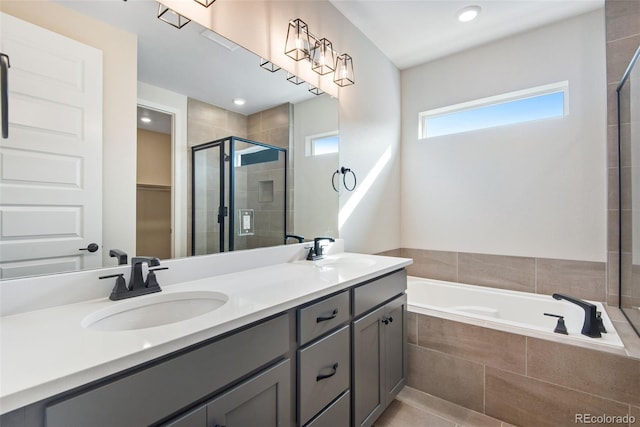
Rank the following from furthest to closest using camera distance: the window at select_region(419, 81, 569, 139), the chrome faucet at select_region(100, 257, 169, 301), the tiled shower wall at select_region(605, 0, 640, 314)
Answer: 1. the window at select_region(419, 81, 569, 139)
2. the tiled shower wall at select_region(605, 0, 640, 314)
3. the chrome faucet at select_region(100, 257, 169, 301)

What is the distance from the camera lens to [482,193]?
269cm

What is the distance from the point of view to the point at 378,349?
1.56m

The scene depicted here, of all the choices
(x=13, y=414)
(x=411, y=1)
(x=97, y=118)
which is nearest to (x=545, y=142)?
(x=411, y=1)

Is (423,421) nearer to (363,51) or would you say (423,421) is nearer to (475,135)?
(475,135)

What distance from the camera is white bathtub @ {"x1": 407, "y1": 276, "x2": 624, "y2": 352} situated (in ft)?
5.35

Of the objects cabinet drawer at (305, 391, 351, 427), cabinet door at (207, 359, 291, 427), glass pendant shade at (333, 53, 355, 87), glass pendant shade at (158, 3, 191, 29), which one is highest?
glass pendant shade at (333, 53, 355, 87)

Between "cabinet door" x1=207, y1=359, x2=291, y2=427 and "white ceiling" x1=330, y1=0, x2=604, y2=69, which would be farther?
"white ceiling" x1=330, y1=0, x2=604, y2=69

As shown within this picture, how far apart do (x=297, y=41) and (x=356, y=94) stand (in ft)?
2.57

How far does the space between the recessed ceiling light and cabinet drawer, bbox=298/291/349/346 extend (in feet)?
7.59

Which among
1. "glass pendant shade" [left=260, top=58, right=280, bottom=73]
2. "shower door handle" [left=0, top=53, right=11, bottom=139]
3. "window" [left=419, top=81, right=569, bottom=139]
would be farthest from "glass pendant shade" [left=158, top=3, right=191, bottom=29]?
"window" [left=419, top=81, right=569, bottom=139]

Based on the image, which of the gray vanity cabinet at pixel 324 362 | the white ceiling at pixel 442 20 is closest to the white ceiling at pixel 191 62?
the white ceiling at pixel 442 20

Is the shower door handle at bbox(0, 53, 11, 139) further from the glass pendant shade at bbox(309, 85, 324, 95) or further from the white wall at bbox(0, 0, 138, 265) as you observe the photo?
the glass pendant shade at bbox(309, 85, 324, 95)

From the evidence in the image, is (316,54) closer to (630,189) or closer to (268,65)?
(268,65)
